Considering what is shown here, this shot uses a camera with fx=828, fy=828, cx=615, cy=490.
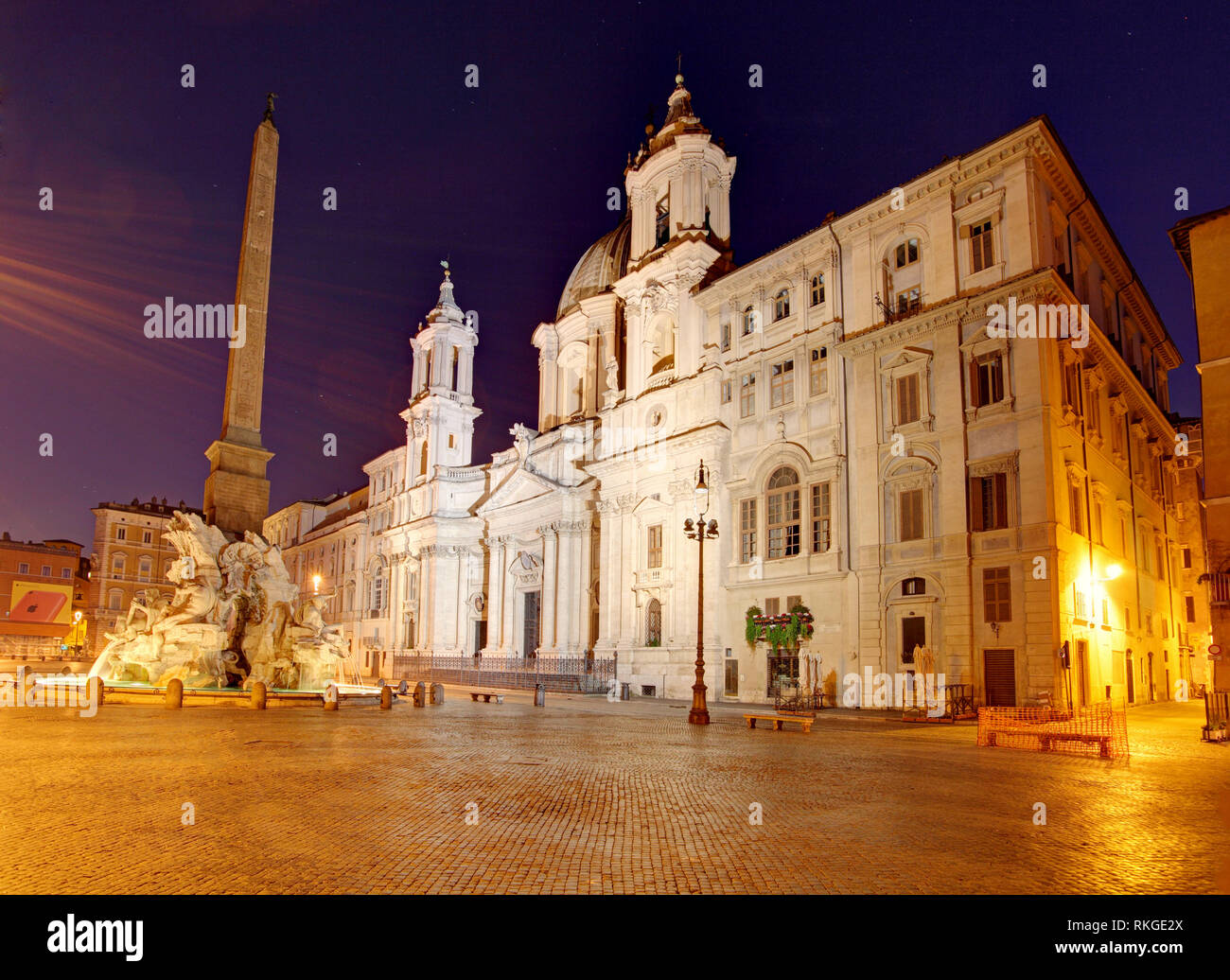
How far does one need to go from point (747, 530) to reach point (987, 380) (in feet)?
37.9

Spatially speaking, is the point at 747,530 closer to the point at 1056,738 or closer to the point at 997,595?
the point at 997,595

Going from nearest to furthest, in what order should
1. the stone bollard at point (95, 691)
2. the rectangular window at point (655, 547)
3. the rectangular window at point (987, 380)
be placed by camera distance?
the stone bollard at point (95, 691), the rectangular window at point (987, 380), the rectangular window at point (655, 547)

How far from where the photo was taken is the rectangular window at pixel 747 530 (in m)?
35.2

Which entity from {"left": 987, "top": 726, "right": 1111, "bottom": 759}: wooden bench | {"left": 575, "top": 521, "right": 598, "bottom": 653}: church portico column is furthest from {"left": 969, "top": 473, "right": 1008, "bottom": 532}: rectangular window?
{"left": 575, "top": 521, "right": 598, "bottom": 653}: church portico column

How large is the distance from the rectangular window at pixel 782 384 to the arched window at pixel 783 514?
2917 millimetres

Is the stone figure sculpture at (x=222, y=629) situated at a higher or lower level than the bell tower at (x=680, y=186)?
lower

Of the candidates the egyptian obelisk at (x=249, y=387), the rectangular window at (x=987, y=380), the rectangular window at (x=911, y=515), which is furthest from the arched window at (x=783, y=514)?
the egyptian obelisk at (x=249, y=387)

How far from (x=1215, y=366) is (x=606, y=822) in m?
24.3

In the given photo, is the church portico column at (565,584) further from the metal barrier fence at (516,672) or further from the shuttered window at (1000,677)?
the shuttered window at (1000,677)

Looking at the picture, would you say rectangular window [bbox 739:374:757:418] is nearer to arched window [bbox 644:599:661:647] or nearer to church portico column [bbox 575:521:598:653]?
arched window [bbox 644:599:661:647]

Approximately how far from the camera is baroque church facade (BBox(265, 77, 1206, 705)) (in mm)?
26734

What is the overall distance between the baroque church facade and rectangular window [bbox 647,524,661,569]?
11 centimetres
